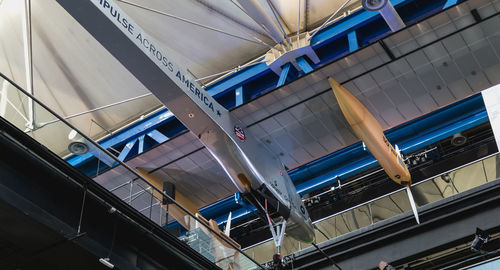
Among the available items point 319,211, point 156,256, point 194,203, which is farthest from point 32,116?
point 319,211

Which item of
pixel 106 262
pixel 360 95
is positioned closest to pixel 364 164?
pixel 360 95

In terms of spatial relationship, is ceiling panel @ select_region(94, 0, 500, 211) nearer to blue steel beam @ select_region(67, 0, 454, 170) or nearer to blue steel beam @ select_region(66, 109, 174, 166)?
blue steel beam @ select_region(67, 0, 454, 170)

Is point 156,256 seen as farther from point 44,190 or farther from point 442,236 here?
point 442,236

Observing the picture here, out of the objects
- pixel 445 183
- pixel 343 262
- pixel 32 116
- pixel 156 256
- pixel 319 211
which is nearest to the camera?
pixel 32 116

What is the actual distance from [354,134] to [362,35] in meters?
2.76

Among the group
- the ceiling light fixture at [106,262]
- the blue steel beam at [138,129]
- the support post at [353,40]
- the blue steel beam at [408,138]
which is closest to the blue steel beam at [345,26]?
the support post at [353,40]

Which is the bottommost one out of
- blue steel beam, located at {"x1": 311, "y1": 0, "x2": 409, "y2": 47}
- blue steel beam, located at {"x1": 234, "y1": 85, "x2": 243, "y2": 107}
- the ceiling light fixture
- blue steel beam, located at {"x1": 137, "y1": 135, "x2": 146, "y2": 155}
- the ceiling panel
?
the ceiling light fixture

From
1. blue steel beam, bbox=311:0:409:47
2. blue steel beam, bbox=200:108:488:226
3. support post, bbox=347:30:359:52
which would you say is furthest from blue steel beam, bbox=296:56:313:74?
blue steel beam, bbox=200:108:488:226

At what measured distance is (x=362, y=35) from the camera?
1496 centimetres

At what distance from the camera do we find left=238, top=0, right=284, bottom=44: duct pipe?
538 inches

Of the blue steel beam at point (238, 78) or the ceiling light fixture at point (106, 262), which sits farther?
the blue steel beam at point (238, 78)

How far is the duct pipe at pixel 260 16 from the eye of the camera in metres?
13.7

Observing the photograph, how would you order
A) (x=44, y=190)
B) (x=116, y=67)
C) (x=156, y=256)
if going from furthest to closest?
(x=116, y=67)
(x=156, y=256)
(x=44, y=190)

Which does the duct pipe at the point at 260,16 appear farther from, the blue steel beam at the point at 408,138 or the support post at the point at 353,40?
the blue steel beam at the point at 408,138
